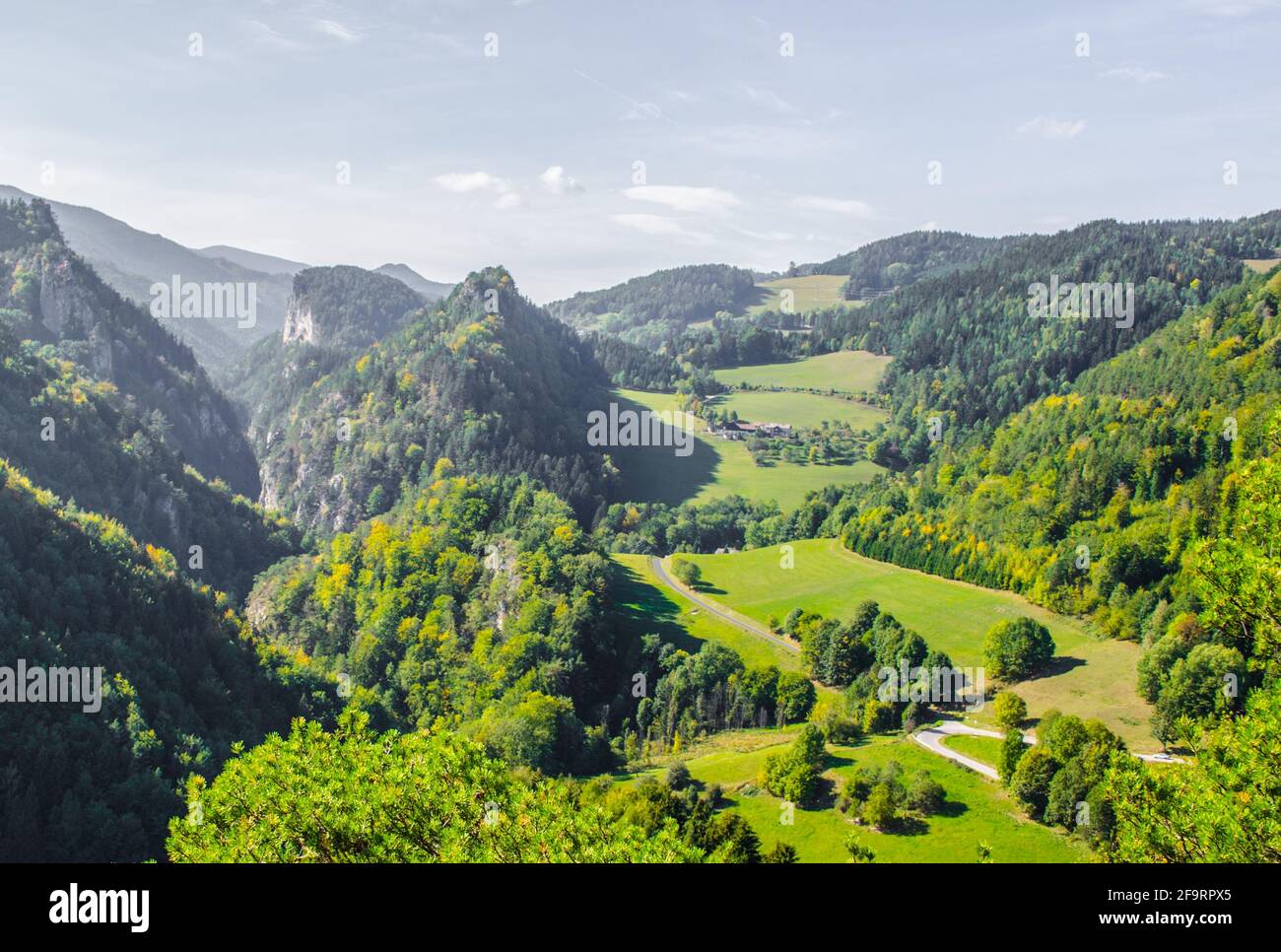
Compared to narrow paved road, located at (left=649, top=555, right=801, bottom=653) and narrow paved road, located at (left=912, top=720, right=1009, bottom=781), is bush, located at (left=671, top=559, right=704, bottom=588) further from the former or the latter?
narrow paved road, located at (left=912, top=720, right=1009, bottom=781)

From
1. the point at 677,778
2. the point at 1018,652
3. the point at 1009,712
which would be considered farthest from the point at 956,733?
the point at 677,778

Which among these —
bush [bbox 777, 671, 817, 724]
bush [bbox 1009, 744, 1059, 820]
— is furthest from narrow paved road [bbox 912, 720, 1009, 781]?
bush [bbox 777, 671, 817, 724]

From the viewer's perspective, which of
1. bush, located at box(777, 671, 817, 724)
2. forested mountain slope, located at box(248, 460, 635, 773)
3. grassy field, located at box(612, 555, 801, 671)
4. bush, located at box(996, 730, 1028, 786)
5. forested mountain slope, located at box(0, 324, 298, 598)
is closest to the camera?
bush, located at box(996, 730, 1028, 786)

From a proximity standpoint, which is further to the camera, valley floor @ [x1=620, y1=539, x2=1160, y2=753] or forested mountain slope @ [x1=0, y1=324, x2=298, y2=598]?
forested mountain slope @ [x1=0, y1=324, x2=298, y2=598]

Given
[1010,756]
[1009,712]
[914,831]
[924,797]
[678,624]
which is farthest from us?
[678,624]

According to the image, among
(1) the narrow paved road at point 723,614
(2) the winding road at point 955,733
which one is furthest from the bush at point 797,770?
(1) the narrow paved road at point 723,614

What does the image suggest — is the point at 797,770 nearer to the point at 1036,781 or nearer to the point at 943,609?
the point at 1036,781
